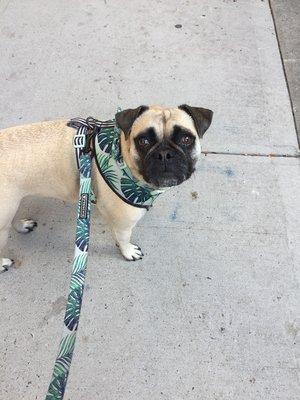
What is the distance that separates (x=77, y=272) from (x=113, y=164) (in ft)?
2.40

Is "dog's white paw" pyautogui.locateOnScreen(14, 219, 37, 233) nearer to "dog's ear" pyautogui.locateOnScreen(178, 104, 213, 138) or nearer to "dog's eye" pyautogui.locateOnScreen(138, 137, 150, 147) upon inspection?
"dog's eye" pyautogui.locateOnScreen(138, 137, 150, 147)

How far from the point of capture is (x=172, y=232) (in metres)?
3.20

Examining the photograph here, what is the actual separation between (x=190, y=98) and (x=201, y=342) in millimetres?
2325

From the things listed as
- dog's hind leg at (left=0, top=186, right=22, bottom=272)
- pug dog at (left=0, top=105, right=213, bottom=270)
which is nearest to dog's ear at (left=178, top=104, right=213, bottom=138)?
pug dog at (left=0, top=105, right=213, bottom=270)

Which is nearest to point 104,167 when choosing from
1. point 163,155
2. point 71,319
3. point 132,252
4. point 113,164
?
point 113,164

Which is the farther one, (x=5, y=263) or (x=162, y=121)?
(x=5, y=263)

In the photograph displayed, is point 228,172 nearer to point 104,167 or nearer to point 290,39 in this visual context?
point 104,167

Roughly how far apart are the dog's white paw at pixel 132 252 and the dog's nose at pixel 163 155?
38.5 inches

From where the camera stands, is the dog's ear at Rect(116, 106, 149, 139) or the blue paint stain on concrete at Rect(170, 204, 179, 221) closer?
the dog's ear at Rect(116, 106, 149, 139)

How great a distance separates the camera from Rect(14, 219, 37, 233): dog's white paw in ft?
10.4

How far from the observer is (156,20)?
459cm

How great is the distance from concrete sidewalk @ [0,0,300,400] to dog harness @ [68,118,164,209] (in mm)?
800

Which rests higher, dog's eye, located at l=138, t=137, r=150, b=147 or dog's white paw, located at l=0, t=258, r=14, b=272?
dog's eye, located at l=138, t=137, r=150, b=147

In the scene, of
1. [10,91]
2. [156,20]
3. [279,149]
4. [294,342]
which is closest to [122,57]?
[156,20]
